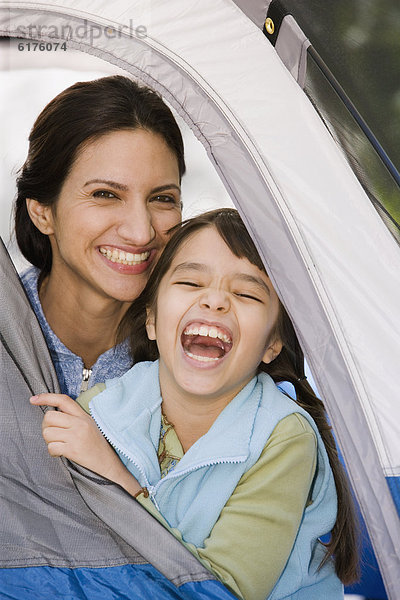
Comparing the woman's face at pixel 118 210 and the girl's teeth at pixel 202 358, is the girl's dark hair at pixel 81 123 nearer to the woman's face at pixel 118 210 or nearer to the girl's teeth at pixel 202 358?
the woman's face at pixel 118 210

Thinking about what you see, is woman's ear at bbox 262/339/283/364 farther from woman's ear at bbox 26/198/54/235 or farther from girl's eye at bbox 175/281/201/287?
woman's ear at bbox 26/198/54/235

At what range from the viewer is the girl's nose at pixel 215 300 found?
1.46 m

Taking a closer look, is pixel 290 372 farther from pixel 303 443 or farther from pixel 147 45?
pixel 147 45

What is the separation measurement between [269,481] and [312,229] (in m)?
0.44

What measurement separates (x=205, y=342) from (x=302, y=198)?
35 centimetres

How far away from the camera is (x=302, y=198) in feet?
4.29

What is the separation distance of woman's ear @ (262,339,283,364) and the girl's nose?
0.50 feet

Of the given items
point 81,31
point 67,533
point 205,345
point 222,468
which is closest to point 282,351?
point 205,345

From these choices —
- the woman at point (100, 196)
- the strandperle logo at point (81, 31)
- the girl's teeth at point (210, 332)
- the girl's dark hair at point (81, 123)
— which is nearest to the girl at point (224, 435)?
the girl's teeth at point (210, 332)

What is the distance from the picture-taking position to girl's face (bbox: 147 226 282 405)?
4.83ft

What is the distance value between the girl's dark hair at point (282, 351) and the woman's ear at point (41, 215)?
26 centimetres

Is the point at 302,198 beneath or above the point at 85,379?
above

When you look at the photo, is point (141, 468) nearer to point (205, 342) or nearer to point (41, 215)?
point (205, 342)

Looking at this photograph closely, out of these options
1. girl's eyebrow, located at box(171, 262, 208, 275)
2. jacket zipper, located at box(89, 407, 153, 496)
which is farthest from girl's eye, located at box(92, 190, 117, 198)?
jacket zipper, located at box(89, 407, 153, 496)
